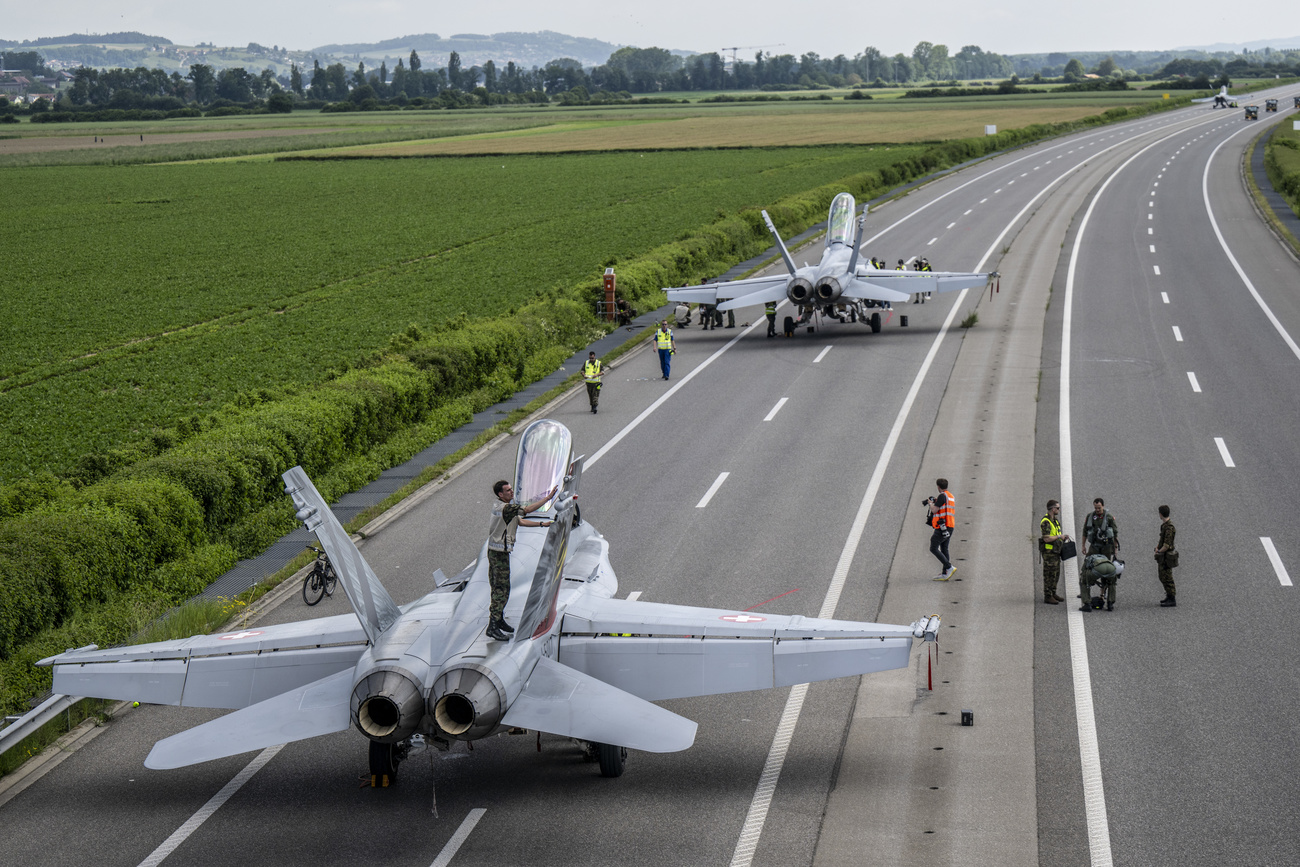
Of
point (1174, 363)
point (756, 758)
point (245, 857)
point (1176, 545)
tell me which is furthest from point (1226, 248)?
point (245, 857)

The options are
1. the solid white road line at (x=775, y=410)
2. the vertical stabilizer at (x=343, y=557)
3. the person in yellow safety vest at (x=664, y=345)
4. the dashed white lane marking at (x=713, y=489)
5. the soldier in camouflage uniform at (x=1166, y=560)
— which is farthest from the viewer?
the person in yellow safety vest at (x=664, y=345)

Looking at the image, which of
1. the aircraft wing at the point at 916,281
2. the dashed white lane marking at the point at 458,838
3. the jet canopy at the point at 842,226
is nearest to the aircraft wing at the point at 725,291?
the jet canopy at the point at 842,226

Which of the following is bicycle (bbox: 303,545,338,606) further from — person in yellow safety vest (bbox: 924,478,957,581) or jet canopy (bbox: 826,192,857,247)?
jet canopy (bbox: 826,192,857,247)

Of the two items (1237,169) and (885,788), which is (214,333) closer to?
(885,788)

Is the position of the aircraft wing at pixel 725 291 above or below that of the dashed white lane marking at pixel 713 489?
above

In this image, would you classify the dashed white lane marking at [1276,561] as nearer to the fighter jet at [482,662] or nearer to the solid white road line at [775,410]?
the fighter jet at [482,662]

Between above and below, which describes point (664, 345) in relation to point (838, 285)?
below

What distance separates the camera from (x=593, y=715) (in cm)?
1302

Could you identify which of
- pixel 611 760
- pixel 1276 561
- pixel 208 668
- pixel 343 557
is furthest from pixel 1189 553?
pixel 208 668

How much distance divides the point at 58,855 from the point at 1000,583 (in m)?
15.8

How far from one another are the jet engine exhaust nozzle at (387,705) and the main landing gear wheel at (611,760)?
10.4 ft

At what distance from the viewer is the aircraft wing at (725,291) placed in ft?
148

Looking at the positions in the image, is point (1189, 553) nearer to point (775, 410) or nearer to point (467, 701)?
point (775, 410)

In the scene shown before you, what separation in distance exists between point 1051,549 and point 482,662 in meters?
11.7
